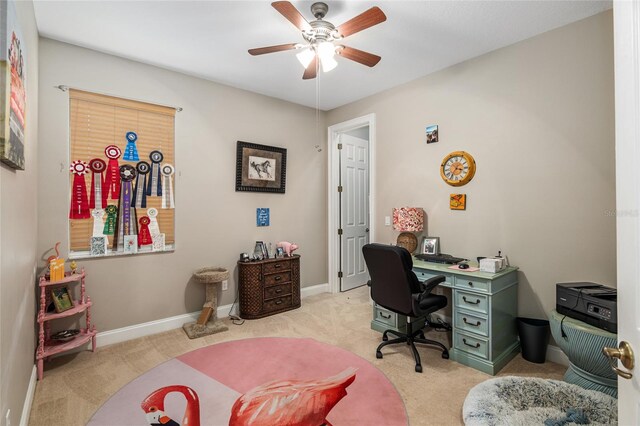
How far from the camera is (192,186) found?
351 centimetres

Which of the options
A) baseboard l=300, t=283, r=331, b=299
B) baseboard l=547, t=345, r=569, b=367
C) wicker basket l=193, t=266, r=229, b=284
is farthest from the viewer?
baseboard l=300, t=283, r=331, b=299

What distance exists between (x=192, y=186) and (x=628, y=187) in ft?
11.7

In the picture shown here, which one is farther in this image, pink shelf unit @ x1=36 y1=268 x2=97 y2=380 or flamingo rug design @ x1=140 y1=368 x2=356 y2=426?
pink shelf unit @ x1=36 y1=268 x2=97 y2=380

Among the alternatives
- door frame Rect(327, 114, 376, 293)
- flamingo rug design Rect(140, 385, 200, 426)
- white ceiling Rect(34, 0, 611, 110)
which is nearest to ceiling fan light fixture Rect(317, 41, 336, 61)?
white ceiling Rect(34, 0, 611, 110)

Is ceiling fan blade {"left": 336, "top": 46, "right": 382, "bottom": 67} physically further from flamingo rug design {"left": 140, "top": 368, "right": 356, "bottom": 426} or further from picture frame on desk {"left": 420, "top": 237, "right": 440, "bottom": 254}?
flamingo rug design {"left": 140, "top": 368, "right": 356, "bottom": 426}

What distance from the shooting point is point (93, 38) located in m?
2.71

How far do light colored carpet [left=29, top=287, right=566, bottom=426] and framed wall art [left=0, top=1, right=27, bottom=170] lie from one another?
1.65m

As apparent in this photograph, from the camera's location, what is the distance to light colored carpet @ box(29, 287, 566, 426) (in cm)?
203

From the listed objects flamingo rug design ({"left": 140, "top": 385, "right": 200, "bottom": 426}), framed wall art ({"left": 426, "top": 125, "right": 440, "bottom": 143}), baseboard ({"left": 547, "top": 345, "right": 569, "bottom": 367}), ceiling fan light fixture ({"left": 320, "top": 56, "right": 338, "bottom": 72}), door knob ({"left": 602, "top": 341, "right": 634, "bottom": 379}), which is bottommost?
flamingo rug design ({"left": 140, "top": 385, "right": 200, "bottom": 426})

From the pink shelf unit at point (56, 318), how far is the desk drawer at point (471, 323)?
10.7 ft

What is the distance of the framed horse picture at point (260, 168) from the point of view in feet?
12.7

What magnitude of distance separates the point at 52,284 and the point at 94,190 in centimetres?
92

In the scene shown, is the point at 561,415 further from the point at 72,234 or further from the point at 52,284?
the point at 72,234

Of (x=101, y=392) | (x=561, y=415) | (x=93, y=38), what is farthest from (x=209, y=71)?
(x=561, y=415)
